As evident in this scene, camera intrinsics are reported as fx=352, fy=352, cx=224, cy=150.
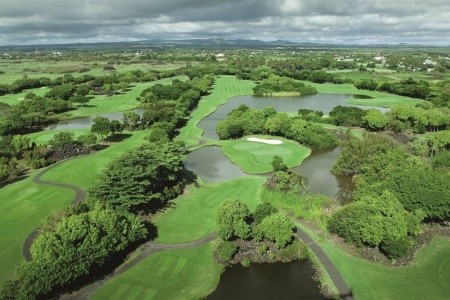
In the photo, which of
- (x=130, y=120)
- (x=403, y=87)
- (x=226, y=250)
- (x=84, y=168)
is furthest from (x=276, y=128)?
(x=403, y=87)

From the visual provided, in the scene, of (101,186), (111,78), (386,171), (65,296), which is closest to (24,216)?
(101,186)

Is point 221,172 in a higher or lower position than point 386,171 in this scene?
lower

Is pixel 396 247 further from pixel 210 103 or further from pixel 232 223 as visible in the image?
pixel 210 103

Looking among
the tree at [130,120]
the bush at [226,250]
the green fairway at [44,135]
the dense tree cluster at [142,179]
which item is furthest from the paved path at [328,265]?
the green fairway at [44,135]

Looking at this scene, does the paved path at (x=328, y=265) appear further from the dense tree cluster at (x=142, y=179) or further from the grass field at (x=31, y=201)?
the grass field at (x=31, y=201)

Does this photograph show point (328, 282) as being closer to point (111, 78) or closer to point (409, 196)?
point (409, 196)

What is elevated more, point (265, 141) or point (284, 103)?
point (284, 103)
